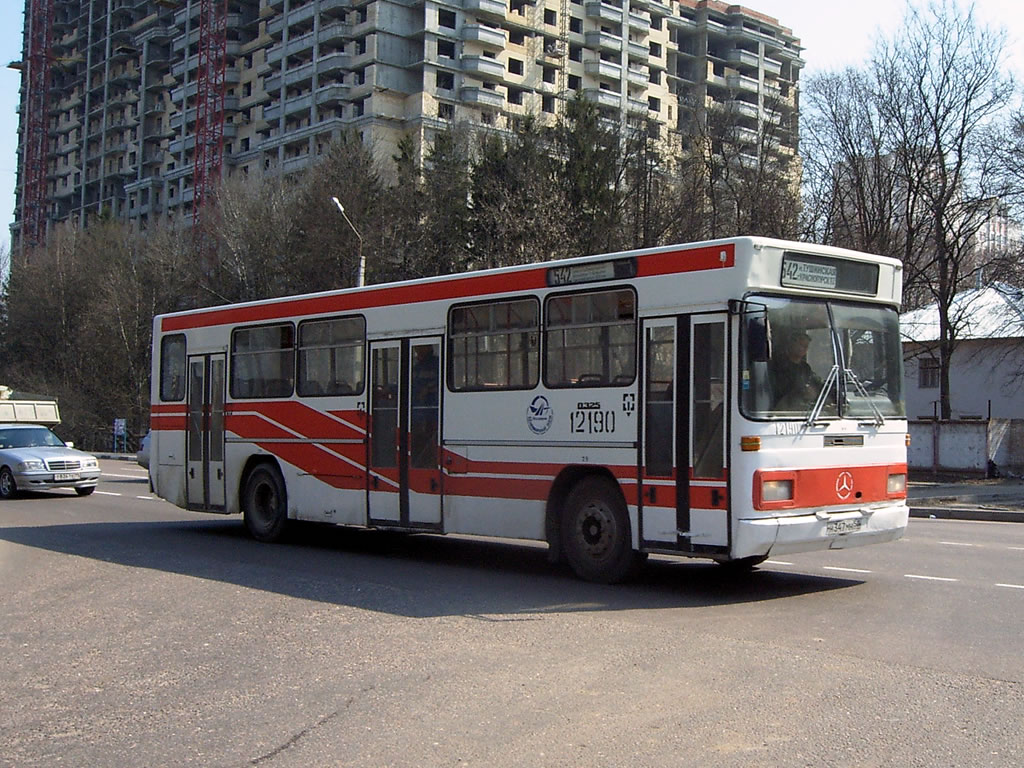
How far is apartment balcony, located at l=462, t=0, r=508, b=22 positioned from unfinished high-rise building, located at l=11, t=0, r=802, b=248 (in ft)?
0.37

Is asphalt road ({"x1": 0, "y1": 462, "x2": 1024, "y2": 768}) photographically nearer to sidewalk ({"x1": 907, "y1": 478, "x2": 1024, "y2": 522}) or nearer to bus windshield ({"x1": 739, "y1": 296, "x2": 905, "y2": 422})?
bus windshield ({"x1": 739, "y1": 296, "x2": 905, "y2": 422})

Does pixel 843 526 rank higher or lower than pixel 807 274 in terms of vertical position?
lower

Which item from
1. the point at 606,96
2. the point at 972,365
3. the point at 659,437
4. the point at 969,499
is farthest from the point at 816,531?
the point at 606,96

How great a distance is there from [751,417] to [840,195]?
1374 inches

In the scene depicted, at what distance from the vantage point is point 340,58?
8775cm

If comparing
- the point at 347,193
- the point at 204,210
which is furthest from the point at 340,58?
the point at 347,193

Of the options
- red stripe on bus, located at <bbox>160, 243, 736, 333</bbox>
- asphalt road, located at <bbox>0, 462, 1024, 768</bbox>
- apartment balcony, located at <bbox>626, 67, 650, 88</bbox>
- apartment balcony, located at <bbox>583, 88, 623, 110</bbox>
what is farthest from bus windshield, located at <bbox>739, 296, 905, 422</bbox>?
apartment balcony, located at <bbox>626, 67, 650, 88</bbox>

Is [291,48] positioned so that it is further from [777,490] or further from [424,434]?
[777,490]

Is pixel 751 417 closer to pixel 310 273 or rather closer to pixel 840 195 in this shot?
pixel 840 195

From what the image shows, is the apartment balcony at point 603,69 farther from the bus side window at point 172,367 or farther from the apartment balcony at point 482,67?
the bus side window at point 172,367

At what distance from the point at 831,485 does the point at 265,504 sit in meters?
8.56

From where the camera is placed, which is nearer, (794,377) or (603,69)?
(794,377)

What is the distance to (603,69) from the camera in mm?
100375

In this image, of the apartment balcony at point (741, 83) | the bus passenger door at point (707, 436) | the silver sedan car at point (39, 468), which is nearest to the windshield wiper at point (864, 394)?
the bus passenger door at point (707, 436)
